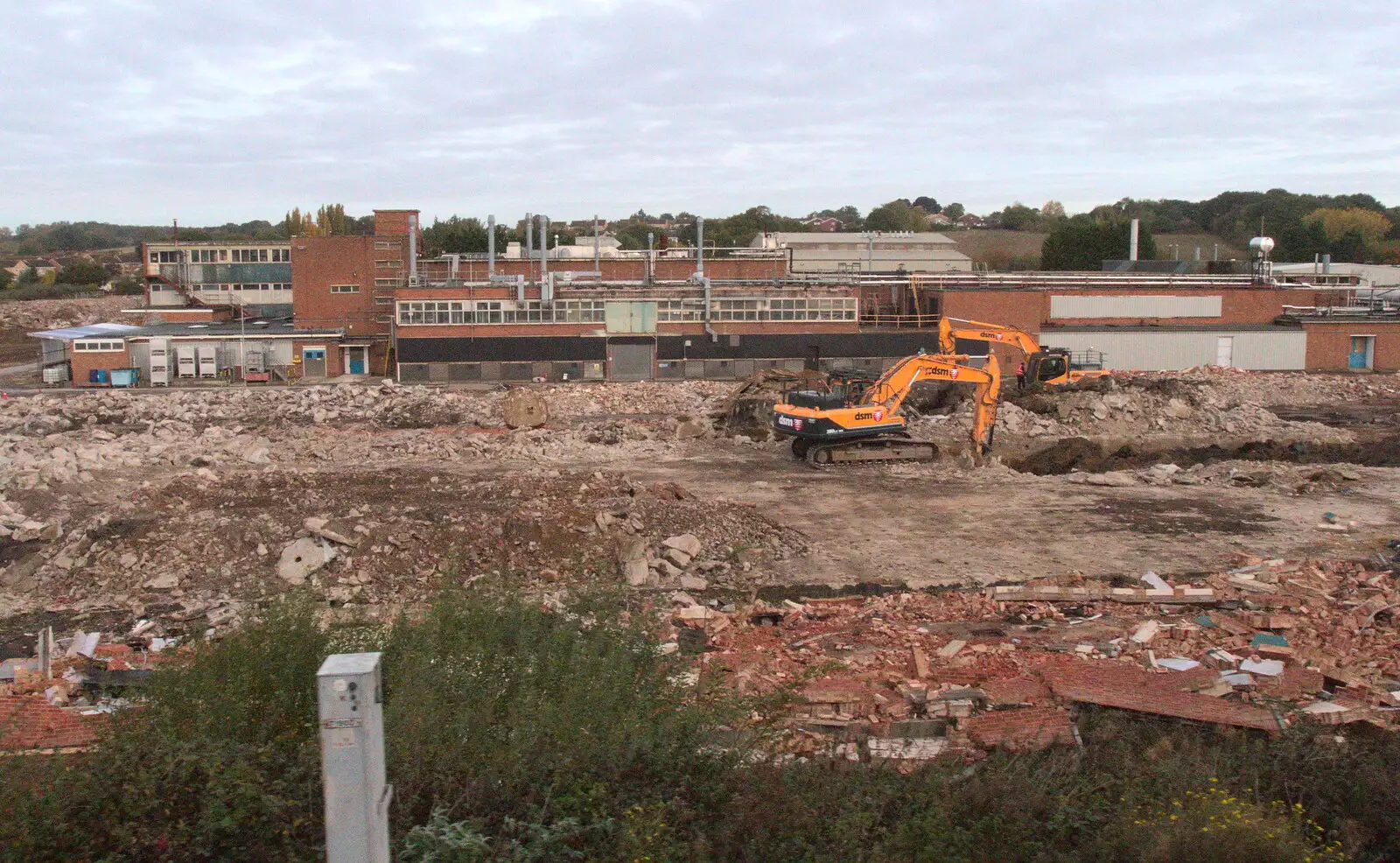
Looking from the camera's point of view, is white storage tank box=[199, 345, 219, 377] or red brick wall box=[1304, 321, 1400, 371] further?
red brick wall box=[1304, 321, 1400, 371]

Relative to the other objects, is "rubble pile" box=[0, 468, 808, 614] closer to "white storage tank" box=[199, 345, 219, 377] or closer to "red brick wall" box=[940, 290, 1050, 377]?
"white storage tank" box=[199, 345, 219, 377]

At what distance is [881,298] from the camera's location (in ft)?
171

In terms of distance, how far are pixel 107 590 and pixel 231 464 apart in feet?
31.4

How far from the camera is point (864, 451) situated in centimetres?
2828

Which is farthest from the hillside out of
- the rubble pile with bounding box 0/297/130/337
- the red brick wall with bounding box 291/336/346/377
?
the rubble pile with bounding box 0/297/130/337

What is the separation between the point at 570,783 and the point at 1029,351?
1019 inches

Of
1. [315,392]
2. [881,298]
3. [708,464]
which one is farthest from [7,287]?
[708,464]

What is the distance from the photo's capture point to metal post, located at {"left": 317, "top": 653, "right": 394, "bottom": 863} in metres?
5.45

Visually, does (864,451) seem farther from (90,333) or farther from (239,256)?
(239,256)

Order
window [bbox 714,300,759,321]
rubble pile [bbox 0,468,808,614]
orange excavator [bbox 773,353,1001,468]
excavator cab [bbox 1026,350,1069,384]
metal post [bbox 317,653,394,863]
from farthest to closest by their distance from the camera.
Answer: window [bbox 714,300,759,321] → excavator cab [bbox 1026,350,1069,384] → orange excavator [bbox 773,353,1001,468] → rubble pile [bbox 0,468,808,614] → metal post [bbox 317,653,394,863]

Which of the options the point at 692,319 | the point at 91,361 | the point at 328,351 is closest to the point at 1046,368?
the point at 692,319

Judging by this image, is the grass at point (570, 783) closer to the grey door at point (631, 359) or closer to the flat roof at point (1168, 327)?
the grey door at point (631, 359)

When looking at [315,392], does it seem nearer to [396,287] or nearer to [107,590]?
[396,287]

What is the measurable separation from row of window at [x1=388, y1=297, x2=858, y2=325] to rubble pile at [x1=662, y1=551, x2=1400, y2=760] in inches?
1168
